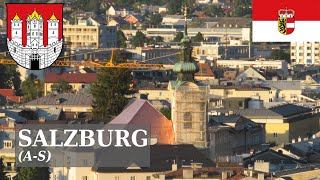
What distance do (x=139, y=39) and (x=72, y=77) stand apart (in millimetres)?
43102

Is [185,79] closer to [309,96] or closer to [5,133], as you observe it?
[5,133]

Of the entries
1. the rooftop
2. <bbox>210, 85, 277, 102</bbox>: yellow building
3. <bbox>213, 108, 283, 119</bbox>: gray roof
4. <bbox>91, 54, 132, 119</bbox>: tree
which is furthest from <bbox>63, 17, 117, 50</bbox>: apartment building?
the rooftop

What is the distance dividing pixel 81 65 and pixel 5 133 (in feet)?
151

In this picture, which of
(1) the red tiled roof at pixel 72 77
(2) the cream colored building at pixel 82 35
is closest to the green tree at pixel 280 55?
(2) the cream colored building at pixel 82 35

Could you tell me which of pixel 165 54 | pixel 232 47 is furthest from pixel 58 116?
pixel 232 47

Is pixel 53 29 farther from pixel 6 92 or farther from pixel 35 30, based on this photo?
pixel 6 92

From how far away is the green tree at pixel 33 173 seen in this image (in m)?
60.0

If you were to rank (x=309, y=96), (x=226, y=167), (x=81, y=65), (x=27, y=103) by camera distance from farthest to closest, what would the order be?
1. (x=81, y=65)
2. (x=309, y=96)
3. (x=27, y=103)
4. (x=226, y=167)

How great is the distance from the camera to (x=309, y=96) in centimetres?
10050

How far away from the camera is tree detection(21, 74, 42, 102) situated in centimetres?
9750

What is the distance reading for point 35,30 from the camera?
6869 centimetres

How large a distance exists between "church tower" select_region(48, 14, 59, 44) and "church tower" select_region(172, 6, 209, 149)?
5.18 meters

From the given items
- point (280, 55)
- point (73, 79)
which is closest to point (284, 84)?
point (73, 79)

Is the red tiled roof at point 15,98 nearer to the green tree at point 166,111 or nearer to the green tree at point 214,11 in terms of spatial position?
the green tree at point 166,111
